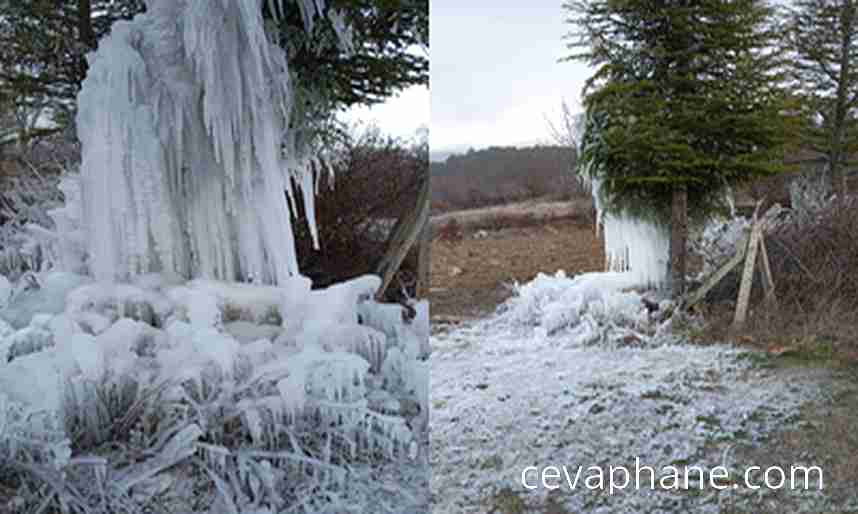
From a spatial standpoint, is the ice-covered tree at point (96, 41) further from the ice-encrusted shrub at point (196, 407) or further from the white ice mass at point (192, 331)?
the ice-encrusted shrub at point (196, 407)

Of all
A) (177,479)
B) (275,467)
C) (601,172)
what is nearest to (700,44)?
(601,172)

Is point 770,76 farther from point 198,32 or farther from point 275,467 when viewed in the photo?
point 275,467

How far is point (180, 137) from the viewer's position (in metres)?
1.73

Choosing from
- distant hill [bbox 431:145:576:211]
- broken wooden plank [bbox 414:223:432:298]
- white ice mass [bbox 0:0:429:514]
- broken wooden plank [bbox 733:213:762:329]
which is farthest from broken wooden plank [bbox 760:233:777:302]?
white ice mass [bbox 0:0:429:514]

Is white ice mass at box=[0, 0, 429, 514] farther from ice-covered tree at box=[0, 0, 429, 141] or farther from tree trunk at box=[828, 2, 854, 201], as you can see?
tree trunk at box=[828, 2, 854, 201]

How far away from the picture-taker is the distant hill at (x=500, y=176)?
2668 mm

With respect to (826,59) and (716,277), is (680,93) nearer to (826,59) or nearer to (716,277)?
(826,59)

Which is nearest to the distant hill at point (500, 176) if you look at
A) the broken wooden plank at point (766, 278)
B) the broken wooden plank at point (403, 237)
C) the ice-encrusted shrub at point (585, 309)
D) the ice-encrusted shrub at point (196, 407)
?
the broken wooden plank at point (403, 237)

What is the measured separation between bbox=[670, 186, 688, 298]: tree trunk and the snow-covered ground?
A: 142mm

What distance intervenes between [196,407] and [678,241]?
6.90ft

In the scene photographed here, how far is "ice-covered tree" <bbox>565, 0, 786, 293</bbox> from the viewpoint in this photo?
8.65 ft

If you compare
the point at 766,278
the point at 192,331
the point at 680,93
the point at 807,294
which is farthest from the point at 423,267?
the point at 807,294

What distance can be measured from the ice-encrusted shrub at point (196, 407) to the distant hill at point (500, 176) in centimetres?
101

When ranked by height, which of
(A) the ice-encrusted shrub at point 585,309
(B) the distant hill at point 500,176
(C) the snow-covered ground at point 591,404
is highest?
(B) the distant hill at point 500,176
